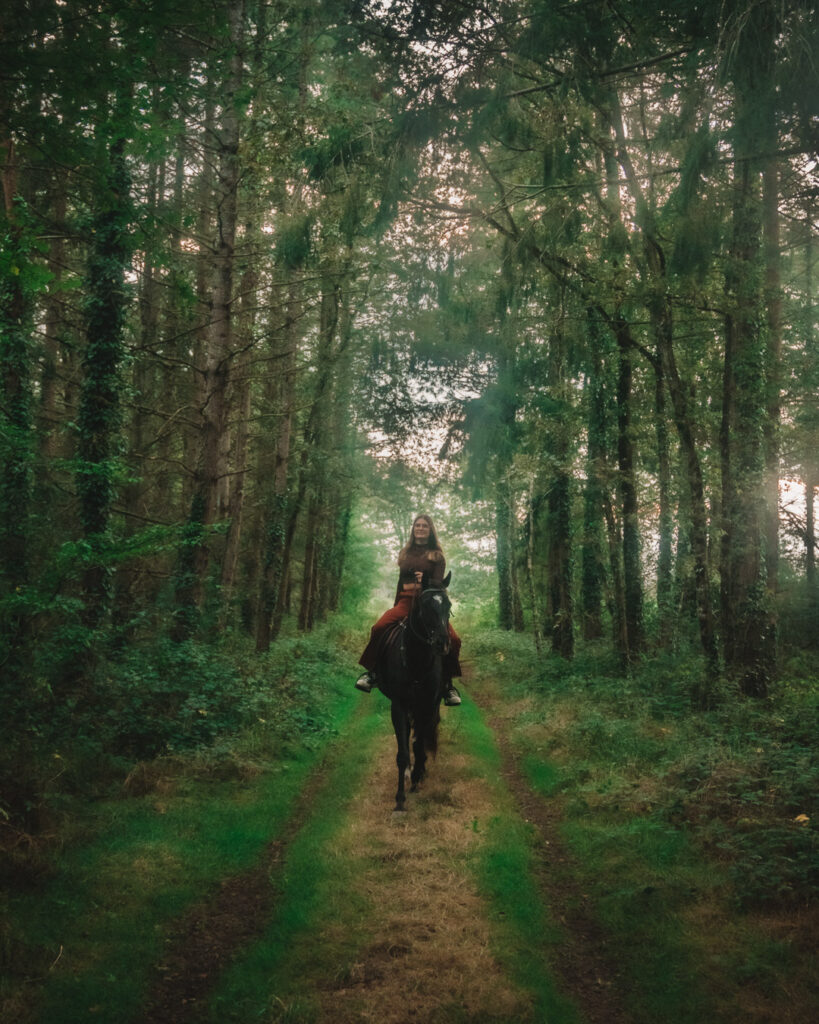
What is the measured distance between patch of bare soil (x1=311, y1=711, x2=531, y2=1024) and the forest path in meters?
0.01

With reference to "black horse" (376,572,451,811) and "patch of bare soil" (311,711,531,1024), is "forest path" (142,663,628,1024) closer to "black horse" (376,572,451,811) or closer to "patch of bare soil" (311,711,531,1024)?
"patch of bare soil" (311,711,531,1024)

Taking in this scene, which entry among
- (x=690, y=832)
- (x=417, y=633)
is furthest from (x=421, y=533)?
(x=690, y=832)

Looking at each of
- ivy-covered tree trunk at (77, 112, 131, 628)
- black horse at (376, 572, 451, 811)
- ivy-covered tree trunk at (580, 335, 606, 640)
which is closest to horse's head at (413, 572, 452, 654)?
black horse at (376, 572, 451, 811)

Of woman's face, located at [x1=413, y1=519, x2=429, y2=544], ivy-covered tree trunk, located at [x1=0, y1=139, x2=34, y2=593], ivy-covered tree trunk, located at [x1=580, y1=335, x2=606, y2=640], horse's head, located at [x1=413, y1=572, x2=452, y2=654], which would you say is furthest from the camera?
ivy-covered tree trunk, located at [x1=580, y1=335, x2=606, y2=640]

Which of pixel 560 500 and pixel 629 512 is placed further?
pixel 560 500

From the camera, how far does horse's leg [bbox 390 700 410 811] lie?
7.39 m

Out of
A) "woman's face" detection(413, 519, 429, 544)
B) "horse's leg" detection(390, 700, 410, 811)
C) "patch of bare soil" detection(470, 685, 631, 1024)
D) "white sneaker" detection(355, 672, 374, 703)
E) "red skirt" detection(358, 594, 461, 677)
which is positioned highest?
"woman's face" detection(413, 519, 429, 544)

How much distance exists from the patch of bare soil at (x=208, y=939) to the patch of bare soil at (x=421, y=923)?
69 cm

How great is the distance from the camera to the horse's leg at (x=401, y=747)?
7.39 metres

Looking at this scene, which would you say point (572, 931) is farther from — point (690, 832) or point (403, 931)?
point (690, 832)

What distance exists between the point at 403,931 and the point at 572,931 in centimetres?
131

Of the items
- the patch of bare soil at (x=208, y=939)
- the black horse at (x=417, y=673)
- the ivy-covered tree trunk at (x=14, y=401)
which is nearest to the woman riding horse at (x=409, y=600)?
the black horse at (x=417, y=673)

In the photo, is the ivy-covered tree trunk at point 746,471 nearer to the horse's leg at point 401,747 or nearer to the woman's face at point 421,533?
the woman's face at point 421,533

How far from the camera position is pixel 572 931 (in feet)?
16.6
